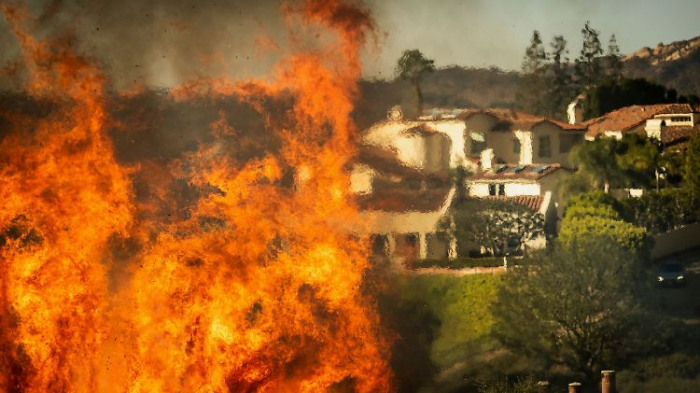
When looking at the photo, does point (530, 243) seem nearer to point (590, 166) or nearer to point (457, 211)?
point (457, 211)

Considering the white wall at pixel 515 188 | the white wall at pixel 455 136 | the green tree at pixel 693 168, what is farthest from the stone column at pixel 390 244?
the green tree at pixel 693 168

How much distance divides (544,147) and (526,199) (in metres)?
16.8

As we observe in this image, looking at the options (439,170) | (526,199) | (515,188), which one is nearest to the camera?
(439,170)

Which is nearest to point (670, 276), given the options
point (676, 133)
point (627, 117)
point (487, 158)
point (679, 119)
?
point (487, 158)

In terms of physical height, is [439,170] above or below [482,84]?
below

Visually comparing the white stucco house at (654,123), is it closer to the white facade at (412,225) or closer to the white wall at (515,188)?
the white wall at (515,188)

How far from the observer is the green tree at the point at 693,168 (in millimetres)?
65688

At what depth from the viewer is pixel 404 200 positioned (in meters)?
50.5

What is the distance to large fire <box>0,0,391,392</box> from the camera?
30.1 meters

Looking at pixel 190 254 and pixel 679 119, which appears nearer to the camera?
pixel 190 254

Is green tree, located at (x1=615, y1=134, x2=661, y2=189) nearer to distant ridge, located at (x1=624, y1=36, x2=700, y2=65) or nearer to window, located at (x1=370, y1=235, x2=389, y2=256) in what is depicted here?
window, located at (x1=370, y1=235, x2=389, y2=256)

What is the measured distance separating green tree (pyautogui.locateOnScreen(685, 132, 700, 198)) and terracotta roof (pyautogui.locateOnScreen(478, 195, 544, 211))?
364 inches

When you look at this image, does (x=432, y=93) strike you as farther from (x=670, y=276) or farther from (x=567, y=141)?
(x=670, y=276)

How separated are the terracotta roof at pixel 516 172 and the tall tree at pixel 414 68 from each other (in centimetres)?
1378
